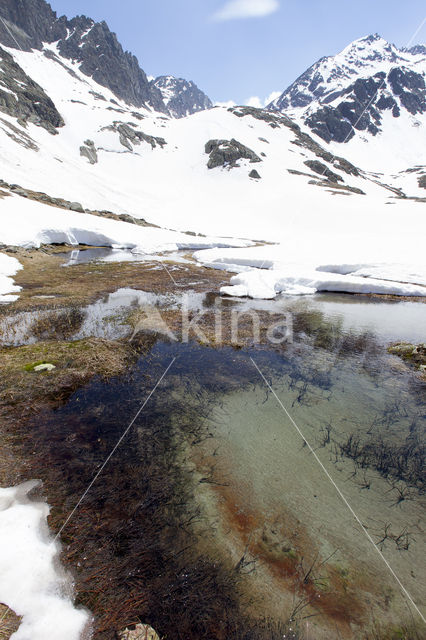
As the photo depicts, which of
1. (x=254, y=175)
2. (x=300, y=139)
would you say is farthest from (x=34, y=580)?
(x=300, y=139)

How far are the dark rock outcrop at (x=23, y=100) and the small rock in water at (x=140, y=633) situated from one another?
3754 inches

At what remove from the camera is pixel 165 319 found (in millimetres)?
12938

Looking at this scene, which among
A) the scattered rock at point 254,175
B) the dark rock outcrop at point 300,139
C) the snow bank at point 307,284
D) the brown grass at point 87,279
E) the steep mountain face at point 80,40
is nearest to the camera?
the brown grass at point 87,279

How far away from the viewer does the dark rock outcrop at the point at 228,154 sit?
83.1 metres

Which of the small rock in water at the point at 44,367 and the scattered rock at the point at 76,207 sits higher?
the scattered rock at the point at 76,207

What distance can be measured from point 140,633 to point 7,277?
19.4 meters

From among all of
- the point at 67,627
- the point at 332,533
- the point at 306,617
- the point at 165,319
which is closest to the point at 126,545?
the point at 67,627

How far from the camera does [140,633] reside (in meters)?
3.08

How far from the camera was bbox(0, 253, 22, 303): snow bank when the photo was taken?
548 inches

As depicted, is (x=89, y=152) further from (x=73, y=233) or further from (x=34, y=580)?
(x=34, y=580)

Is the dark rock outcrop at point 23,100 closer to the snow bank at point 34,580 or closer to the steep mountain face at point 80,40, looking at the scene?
the steep mountain face at point 80,40

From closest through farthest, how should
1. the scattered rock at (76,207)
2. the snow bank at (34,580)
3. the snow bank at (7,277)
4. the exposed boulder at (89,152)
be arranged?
the snow bank at (34,580), the snow bank at (7,277), the scattered rock at (76,207), the exposed boulder at (89,152)

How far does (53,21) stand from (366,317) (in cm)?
25145

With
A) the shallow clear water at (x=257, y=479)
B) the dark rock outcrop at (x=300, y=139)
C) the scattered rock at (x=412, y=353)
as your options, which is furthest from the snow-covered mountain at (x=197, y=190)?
the shallow clear water at (x=257, y=479)
